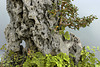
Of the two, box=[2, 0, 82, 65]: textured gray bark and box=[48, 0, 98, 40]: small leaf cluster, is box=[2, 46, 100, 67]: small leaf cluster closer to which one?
box=[2, 0, 82, 65]: textured gray bark

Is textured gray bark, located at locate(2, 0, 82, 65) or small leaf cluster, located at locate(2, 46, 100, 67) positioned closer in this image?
small leaf cluster, located at locate(2, 46, 100, 67)

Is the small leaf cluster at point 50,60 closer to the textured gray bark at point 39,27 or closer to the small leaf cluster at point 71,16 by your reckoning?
the textured gray bark at point 39,27

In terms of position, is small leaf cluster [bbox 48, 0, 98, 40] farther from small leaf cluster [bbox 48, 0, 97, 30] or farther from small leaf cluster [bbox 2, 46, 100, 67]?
small leaf cluster [bbox 2, 46, 100, 67]

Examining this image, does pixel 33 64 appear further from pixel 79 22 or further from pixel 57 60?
pixel 79 22

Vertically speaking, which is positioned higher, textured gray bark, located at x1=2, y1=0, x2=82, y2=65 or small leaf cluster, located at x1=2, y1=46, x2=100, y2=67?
textured gray bark, located at x1=2, y1=0, x2=82, y2=65

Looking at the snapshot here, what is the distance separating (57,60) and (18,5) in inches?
94.1

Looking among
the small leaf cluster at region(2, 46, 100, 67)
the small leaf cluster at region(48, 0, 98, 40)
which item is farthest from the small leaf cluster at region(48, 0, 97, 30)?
the small leaf cluster at region(2, 46, 100, 67)

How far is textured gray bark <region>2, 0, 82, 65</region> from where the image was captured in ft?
11.7

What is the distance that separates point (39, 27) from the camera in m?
3.53

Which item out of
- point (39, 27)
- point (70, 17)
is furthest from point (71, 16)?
point (39, 27)

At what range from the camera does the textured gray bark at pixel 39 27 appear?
3.56 metres

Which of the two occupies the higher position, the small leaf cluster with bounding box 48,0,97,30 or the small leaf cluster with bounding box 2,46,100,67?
the small leaf cluster with bounding box 48,0,97,30

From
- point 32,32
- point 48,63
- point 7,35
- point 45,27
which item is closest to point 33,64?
point 48,63

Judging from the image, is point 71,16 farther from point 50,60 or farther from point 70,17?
point 50,60
